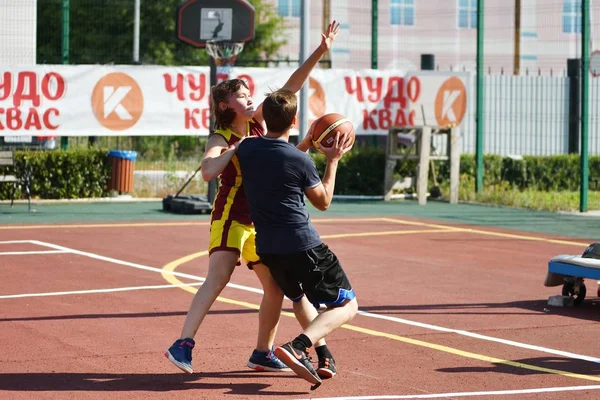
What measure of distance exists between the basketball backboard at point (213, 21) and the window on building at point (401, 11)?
3062 cm

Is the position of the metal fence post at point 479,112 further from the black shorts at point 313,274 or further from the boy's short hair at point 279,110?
the boy's short hair at point 279,110

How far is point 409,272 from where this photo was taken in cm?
1312

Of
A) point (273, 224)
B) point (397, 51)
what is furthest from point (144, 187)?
point (397, 51)

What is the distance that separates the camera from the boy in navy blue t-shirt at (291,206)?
7219mm

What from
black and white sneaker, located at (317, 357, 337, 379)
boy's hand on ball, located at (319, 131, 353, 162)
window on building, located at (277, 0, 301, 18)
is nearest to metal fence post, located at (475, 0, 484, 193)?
black and white sneaker, located at (317, 357, 337, 379)

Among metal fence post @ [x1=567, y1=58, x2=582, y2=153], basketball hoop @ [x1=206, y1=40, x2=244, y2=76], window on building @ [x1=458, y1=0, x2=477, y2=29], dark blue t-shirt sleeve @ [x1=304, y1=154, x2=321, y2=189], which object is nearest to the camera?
dark blue t-shirt sleeve @ [x1=304, y1=154, x2=321, y2=189]

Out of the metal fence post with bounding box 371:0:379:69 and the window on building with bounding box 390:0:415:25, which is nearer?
the metal fence post with bounding box 371:0:379:69

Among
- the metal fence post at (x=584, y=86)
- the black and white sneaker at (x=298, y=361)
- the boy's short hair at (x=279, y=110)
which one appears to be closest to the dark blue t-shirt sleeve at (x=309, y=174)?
the boy's short hair at (x=279, y=110)

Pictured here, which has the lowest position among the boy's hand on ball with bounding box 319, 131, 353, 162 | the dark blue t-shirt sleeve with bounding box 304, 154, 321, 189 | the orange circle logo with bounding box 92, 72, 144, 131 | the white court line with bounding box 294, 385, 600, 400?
the white court line with bounding box 294, 385, 600, 400

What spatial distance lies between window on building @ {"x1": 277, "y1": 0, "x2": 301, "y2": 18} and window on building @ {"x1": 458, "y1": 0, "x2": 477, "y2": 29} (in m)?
7.62

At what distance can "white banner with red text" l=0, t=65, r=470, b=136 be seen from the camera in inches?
849

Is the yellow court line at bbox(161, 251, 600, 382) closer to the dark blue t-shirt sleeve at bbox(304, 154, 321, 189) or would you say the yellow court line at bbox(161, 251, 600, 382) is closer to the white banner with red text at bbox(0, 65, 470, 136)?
the dark blue t-shirt sleeve at bbox(304, 154, 321, 189)

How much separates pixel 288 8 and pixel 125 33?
11.0 meters

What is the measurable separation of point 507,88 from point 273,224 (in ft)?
76.3
